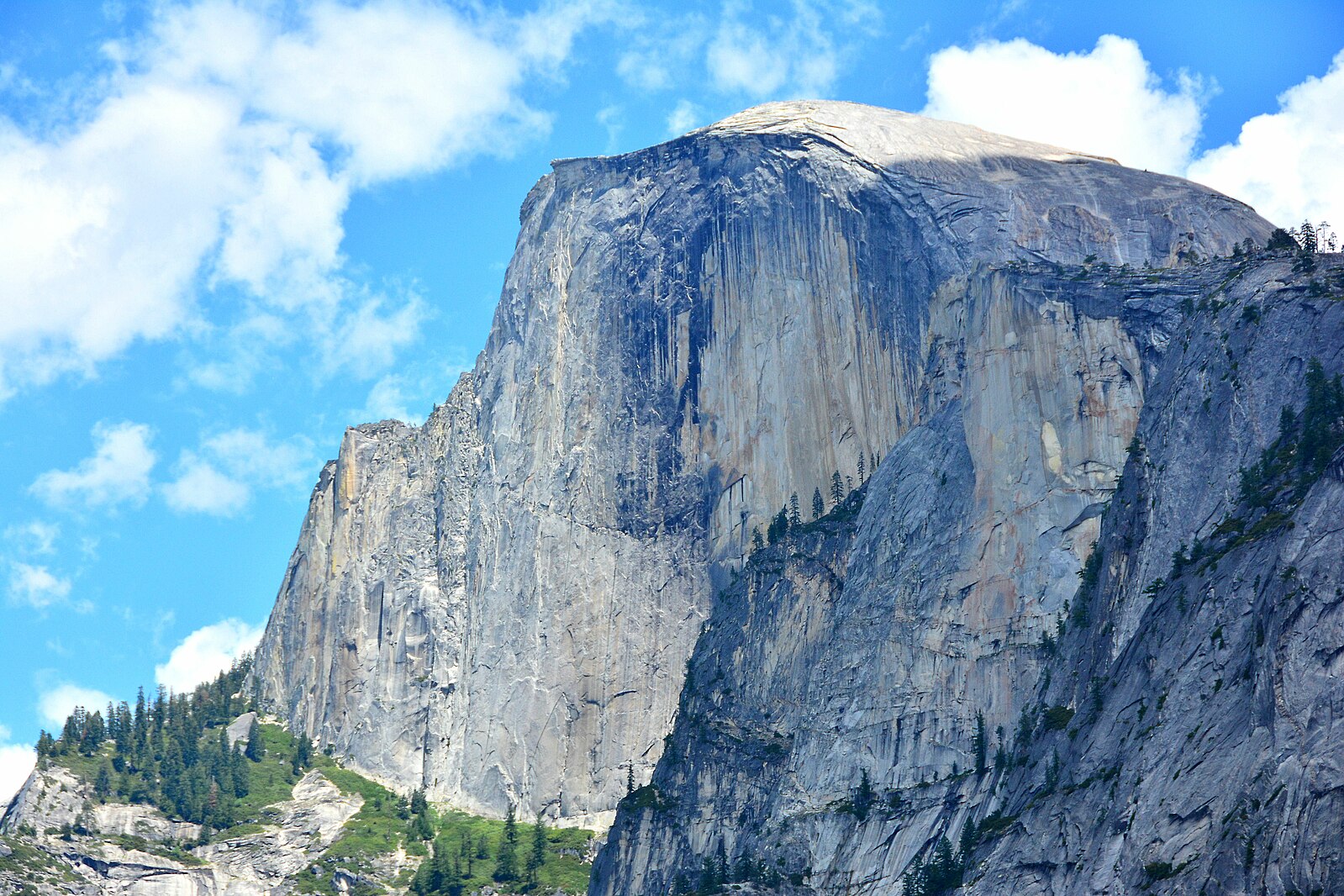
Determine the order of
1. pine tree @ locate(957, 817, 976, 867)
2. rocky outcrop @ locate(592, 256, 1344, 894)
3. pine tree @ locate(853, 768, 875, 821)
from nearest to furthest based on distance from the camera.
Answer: rocky outcrop @ locate(592, 256, 1344, 894) → pine tree @ locate(957, 817, 976, 867) → pine tree @ locate(853, 768, 875, 821)

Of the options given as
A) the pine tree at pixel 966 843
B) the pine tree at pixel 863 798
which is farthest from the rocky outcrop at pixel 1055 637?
the pine tree at pixel 966 843

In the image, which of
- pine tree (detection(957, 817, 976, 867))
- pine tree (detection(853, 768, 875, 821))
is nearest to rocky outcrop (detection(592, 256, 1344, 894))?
pine tree (detection(853, 768, 875, 821))

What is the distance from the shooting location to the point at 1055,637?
157m

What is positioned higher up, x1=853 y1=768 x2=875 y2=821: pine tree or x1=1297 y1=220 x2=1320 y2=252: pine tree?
x1=1297 y1=220 x2=1320 y2=252: pine tree

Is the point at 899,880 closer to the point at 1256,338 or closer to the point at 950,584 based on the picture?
the point at 950,584

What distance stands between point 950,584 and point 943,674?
685cm

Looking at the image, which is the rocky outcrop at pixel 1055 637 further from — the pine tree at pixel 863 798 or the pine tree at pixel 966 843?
the pine tree at pixel 966 843

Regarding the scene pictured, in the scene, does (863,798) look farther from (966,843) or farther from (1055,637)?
(1055,637)

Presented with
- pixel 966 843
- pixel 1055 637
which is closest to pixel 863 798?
pixel 966 843

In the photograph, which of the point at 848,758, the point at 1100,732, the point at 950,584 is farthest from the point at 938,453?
the point at 1100,732

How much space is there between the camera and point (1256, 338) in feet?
456

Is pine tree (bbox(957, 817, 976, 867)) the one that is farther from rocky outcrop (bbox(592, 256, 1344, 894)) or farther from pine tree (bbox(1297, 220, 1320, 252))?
pine tree (bbox(1297, 220, 1320, 252))

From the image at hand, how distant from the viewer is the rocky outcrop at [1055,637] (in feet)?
368

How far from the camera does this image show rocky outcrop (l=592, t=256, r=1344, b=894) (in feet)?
368
